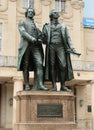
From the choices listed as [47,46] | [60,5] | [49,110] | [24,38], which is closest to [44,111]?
[49,110]

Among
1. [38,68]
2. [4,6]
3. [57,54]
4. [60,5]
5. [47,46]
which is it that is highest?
[60,5]

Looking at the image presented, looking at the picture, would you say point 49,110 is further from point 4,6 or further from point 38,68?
point 4,6

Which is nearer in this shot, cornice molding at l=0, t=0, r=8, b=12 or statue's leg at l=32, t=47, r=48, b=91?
statue's leg at l=32, t=47, r=48, b=91

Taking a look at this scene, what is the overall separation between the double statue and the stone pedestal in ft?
1.68

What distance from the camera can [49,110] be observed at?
10219 millimetres

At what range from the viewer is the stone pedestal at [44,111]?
1008 cm

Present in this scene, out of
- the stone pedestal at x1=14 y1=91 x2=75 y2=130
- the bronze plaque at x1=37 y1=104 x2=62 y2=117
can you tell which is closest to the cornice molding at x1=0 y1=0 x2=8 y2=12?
the stone pedestal at x1=14 y1=91 x2=75 y2=130

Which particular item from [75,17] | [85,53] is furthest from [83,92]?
[75,17]

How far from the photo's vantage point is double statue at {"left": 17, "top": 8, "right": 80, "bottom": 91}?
1080 cm

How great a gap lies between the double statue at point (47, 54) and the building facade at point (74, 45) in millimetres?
15616

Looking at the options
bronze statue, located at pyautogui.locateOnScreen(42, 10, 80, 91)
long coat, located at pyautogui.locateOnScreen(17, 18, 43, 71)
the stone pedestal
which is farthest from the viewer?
bronze statue, located at pyautogui.locateOnScreen(42, 10, 80, 91)

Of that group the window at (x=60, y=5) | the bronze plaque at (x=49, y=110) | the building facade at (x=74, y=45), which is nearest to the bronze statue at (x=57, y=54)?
the bronze plaque at (x=49, y=110)

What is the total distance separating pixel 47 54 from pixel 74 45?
20.9 m

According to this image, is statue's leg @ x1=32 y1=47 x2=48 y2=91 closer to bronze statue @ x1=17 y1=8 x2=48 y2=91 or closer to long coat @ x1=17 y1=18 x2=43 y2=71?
bronze statue @ x1=17 y1=8 x2=48 y2=91
